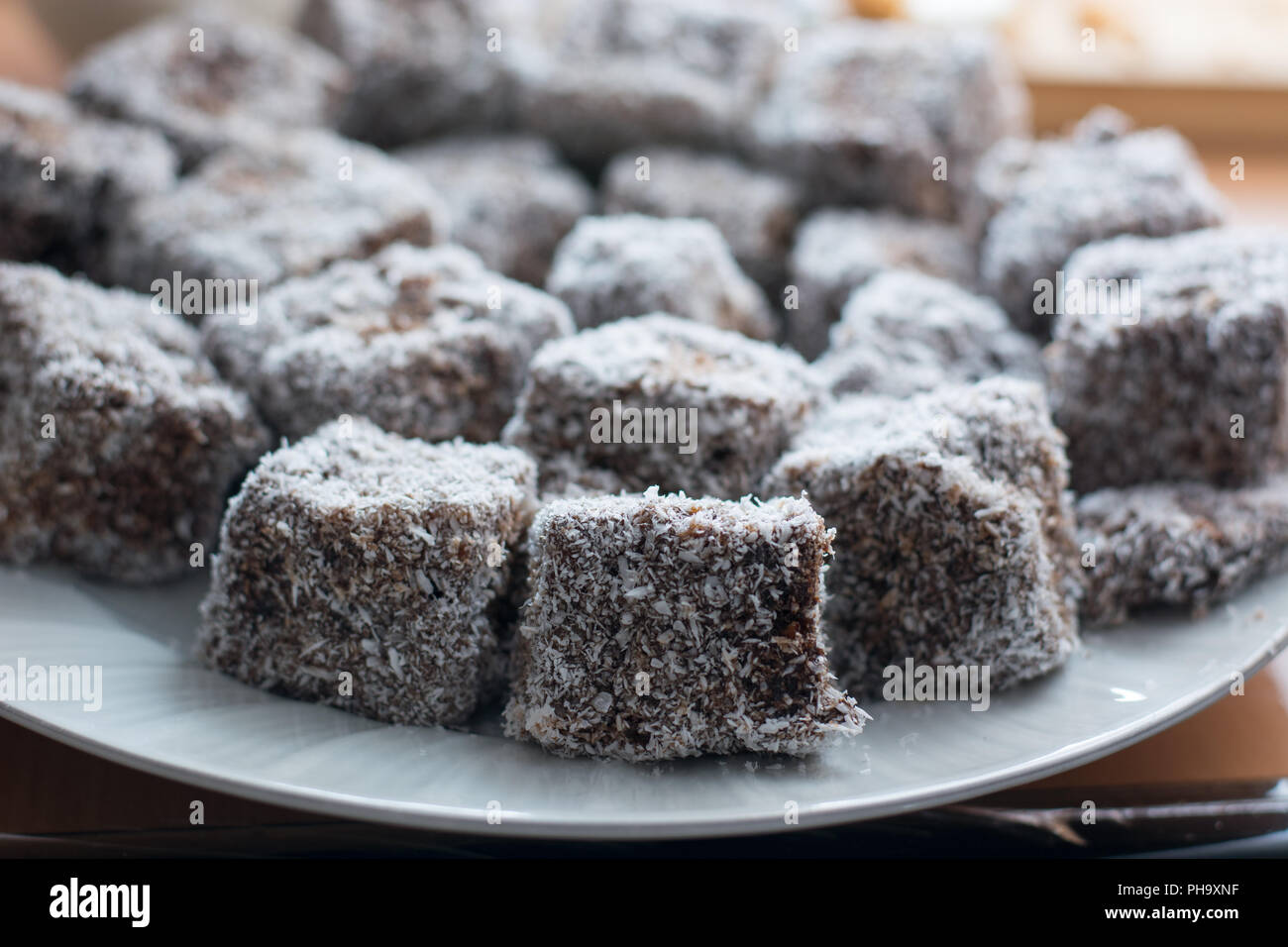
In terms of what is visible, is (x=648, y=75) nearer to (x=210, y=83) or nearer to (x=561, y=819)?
(x=210, y=83)

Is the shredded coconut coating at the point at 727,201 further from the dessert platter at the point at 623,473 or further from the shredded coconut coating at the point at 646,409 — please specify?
the shredded coconut coating at the point at 646,409

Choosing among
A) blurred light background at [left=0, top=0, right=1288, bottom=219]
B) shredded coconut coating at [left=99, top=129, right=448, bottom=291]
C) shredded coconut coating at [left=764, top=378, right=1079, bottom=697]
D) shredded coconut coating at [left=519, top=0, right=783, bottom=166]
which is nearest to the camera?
shredded coconut coating at [left=764, top=378, right=1079, bottom=697]

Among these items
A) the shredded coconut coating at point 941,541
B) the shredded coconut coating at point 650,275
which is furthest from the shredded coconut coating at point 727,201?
the shredded coconut coating at point 941,541

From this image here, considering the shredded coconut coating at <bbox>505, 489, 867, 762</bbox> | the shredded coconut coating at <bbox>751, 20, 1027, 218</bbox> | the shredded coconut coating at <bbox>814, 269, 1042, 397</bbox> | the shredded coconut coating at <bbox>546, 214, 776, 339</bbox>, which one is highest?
the shredded coconut coating at <bbox>751, 20, 1027, 218</bbox>

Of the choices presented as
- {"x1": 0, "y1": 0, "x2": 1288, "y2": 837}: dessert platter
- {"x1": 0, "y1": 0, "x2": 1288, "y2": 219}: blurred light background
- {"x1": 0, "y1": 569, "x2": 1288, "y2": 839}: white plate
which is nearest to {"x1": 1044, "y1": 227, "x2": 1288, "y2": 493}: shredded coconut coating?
{"x1": 0, "y1": 0, "x2": 1288, "y2": 837}: dessert platter

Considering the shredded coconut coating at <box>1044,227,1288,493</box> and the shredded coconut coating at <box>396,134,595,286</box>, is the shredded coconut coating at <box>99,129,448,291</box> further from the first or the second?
the shredded coconut coating at <box>1044,227,1288,493</box>

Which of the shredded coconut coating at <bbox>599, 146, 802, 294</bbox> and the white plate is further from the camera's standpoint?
the shredded coconut coating at <bbox>599, 146, 802, 294</bbox>
